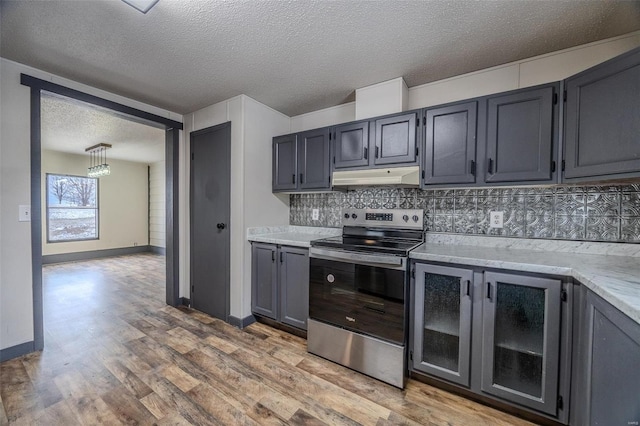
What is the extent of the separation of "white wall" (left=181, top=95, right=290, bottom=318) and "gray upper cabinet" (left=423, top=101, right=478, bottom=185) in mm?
1732

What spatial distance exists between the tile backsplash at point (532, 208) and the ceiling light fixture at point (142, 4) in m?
2.15

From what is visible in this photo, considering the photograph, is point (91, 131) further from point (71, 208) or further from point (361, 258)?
point (361, 258)

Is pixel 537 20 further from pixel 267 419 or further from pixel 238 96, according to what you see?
pixel 267 419

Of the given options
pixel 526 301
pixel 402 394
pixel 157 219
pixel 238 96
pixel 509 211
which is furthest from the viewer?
pixel 157 219

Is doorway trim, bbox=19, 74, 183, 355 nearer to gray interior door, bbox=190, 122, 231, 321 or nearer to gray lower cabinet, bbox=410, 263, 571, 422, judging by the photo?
gray interior door, bbox=190, 122, 231, 321

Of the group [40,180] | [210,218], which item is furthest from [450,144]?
[40,180]

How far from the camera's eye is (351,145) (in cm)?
244

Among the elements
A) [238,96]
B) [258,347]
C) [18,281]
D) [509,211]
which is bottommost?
[258,347]

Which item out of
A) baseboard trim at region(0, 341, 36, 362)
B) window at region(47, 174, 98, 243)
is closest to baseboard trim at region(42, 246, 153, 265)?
window at region(47, 174, 98, 243)

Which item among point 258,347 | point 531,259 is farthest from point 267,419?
point 531,259

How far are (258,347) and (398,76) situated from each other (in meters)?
2.72

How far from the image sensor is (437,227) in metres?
2.30

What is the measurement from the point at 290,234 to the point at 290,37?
6.33ft

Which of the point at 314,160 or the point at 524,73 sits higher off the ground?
the point at 524,73
